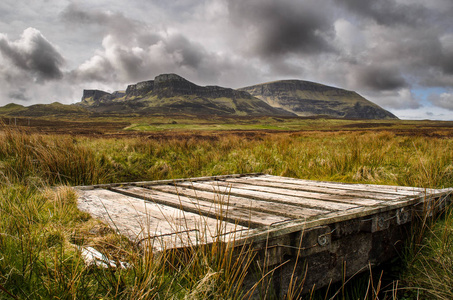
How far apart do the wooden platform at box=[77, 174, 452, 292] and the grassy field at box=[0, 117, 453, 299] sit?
0.17 metres

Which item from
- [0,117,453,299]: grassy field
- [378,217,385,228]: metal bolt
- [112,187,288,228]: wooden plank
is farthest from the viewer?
[378,217,385,228]: metal bolt

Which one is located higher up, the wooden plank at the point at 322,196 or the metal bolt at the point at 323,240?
the wooden plank at the point at 322,196

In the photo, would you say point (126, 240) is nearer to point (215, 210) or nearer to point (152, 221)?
point (152, 221)

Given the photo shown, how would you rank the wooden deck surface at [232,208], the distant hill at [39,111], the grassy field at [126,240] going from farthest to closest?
the distant hill at [39,111] < the wooden deck surface at [232,208] < the grassy field at [126,240]

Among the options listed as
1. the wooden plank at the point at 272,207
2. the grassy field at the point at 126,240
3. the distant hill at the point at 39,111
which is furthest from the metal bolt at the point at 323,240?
the distant hill at the point at 39,111

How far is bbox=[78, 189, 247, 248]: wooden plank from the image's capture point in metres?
1.78

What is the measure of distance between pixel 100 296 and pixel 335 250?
74.5 inches

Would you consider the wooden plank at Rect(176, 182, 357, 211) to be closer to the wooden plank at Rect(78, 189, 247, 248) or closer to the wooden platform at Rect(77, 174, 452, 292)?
the wooden platform at Rect(77, 174, 452, 292)

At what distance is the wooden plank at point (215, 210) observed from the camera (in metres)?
2.22

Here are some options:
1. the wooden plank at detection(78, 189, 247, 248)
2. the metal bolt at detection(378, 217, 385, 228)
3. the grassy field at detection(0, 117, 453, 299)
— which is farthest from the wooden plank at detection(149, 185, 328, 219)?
the grassy field at detection(0, 117, 453, 299)

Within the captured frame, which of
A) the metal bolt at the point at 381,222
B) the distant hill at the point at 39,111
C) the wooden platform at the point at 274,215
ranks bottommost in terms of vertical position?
the metal bolt at the point at 381,222

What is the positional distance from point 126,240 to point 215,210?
2.12 ft

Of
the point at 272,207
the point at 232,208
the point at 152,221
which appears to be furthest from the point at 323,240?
the point at 152,221

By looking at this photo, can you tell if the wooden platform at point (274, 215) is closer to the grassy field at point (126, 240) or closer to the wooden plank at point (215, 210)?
the wooden plank at point (215, 210)
